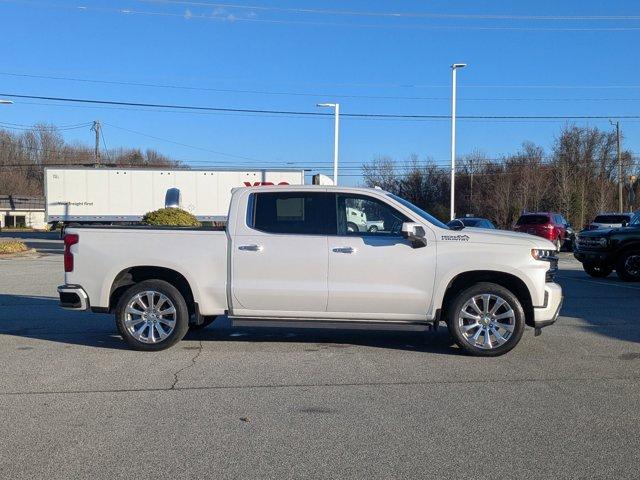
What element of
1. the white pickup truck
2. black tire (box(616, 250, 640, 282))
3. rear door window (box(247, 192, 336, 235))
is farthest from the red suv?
rear door window (box(247, 192, 336, 235))

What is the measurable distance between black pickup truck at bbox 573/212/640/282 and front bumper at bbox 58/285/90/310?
42.4ft

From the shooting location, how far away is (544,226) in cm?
2653

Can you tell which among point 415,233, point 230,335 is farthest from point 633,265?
point 230,335

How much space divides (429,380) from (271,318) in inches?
80.5

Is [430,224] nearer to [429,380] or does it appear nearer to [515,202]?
[429,380]

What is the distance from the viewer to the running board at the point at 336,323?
7395mm

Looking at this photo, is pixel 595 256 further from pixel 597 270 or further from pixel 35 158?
pixel 35 158

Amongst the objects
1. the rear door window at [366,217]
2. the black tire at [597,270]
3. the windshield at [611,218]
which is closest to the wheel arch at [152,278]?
the rear door window at [366,217]

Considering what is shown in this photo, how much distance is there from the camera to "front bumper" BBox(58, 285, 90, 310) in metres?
7.69

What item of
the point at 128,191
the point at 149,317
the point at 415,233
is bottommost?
the point at 149,317

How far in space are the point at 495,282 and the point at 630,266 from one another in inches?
396

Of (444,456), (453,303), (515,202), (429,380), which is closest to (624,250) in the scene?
(453,303)

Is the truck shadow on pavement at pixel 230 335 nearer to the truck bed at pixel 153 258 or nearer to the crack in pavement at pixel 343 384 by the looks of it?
the truck bed at pixel 153 258

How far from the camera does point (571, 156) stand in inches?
2169
